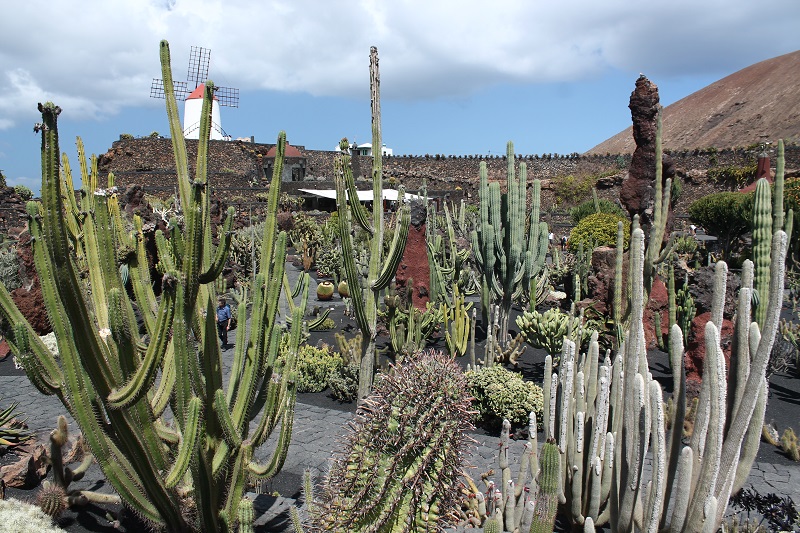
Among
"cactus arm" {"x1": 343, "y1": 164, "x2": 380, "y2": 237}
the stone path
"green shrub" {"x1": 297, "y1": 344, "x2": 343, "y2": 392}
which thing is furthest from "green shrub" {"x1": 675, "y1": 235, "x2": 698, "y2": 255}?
"cactus arm" {"x1": 343, "y1": 164, "x2": 380, "y2": 237}

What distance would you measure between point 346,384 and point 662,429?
426 centimetres

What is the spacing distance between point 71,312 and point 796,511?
411 centimetres

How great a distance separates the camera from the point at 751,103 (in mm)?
53812

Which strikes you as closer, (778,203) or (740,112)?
(778,203)

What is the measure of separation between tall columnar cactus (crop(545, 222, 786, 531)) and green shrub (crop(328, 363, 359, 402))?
3289 mm

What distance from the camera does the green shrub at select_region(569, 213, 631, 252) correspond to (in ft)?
46.3

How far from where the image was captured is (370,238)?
17.6 feet

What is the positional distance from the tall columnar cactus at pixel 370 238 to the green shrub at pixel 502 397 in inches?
41.0

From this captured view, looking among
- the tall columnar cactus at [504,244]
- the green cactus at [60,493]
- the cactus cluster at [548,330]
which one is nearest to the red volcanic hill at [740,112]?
the tall columnar cactus at [504,244]

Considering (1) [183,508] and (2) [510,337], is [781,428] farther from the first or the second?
(1) [183,508]

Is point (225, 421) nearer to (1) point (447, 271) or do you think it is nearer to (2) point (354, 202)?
(2) point (354, 202)

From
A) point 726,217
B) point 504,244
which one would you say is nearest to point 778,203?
point 504,244

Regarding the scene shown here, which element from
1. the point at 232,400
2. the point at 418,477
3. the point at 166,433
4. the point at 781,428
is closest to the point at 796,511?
the point at 781,428

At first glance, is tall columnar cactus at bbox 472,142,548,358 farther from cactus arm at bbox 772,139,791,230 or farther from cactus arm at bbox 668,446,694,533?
cactus arm at bbox 668,446,694,533
